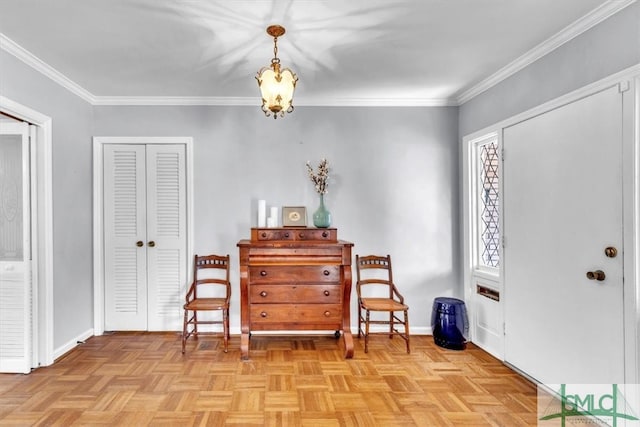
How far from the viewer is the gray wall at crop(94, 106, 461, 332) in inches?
152

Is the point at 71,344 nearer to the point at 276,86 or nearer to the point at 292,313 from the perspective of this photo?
the point at 292,313

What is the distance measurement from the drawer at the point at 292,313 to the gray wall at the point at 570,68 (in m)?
2.38

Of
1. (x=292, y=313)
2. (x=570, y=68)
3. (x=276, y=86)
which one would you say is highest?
(x=570, y=68)

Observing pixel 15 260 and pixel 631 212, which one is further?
pixel 15 260

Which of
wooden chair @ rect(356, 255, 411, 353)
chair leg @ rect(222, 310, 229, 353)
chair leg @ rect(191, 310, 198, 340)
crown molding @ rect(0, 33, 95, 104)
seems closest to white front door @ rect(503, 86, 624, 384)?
wooden chair @ rect(356, 255, 411, 353)

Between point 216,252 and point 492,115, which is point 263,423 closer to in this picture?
point 216,252

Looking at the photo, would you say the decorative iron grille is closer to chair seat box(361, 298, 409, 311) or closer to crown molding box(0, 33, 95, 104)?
chair seat box(361, 298, 409, 311)

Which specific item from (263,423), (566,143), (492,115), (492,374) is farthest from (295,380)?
(492,115)

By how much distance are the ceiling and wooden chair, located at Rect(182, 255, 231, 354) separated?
1779 mm

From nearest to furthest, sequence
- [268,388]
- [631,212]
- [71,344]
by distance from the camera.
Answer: [631,212], [268,388], [71,344]

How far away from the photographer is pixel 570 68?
2.44 metres

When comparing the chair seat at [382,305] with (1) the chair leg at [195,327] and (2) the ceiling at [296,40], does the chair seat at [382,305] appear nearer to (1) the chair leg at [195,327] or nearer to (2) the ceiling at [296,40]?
(1) the chair leg at [195,327]

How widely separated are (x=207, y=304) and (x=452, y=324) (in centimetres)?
239

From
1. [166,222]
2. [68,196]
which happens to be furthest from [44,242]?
[166,222]
